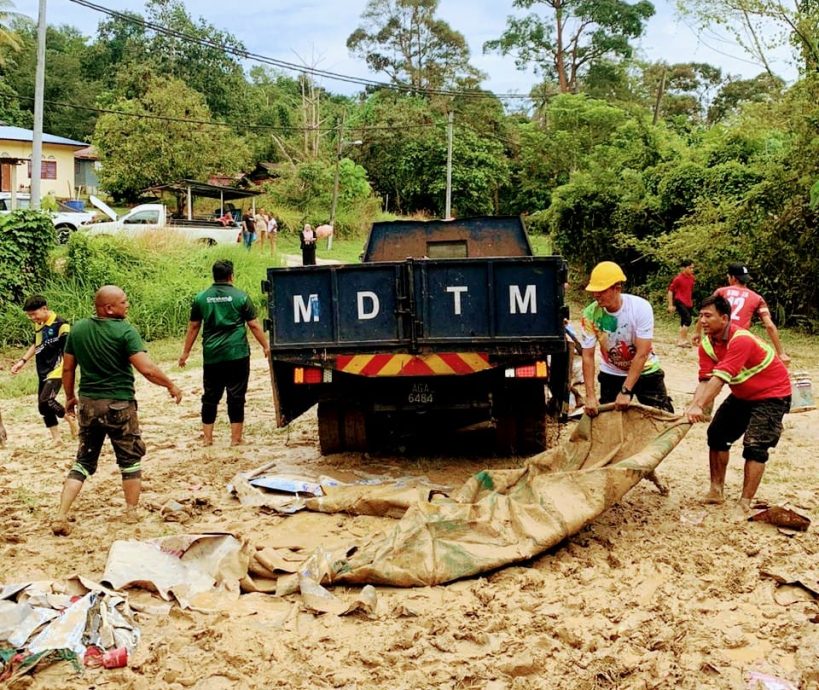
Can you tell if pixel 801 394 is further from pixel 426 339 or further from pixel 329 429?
pixel 329 429

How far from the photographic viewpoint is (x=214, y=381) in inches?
301

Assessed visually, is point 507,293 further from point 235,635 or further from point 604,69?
point 604,69

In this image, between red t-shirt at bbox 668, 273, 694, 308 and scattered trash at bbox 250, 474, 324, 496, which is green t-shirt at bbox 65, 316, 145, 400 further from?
red t-shirt at bbox 668, 273, 694, 308

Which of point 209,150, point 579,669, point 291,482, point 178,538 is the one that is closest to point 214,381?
point 291,482

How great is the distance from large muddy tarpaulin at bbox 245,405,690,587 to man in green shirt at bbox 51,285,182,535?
1.60 metres

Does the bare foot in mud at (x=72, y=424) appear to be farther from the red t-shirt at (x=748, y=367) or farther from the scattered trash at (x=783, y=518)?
the scattered trash at (x=783, y=518)

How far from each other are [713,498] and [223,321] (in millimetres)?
4195

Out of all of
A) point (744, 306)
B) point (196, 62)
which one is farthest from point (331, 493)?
point (196, 62)

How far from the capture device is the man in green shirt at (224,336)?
7512 mm

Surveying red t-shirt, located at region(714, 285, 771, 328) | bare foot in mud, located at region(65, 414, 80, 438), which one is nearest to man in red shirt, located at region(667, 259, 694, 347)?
Result: red t-shirt, located at region(714, 285, 771, 328)

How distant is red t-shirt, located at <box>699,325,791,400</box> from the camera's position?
17.8 feet

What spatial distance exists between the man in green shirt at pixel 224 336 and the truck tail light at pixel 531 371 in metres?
2.26

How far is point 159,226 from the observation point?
20859 millimetres

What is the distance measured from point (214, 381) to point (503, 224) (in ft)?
11.1
